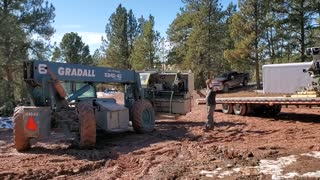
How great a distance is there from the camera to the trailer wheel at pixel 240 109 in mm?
21344

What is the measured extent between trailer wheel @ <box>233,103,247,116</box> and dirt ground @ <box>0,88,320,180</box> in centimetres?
380

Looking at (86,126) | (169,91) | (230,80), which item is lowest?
(86,126)

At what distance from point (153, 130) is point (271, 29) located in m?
24.1

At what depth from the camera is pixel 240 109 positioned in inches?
850

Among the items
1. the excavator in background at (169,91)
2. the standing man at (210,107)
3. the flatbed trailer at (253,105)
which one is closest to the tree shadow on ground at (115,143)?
the standing man at (210,107)

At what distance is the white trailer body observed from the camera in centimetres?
3139

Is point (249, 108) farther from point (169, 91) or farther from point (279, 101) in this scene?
point (169, 91)

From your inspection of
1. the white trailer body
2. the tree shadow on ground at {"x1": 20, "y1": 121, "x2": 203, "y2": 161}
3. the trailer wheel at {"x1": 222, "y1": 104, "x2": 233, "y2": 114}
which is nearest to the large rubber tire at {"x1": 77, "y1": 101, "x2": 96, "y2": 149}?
the tree shadow on ground at {"x1": 20, "y1": 121, "x2": 203, "y2": 161}

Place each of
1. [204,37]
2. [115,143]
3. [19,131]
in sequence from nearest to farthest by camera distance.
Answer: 1. [19,131]
2. [115,143]
3. [204,37]

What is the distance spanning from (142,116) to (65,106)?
371cm

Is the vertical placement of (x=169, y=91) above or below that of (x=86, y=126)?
above

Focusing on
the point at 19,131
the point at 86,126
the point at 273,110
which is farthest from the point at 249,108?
the point at 19,131

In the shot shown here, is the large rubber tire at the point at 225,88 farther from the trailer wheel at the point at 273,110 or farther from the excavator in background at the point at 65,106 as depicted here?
the excavator in background at the point at 65,106

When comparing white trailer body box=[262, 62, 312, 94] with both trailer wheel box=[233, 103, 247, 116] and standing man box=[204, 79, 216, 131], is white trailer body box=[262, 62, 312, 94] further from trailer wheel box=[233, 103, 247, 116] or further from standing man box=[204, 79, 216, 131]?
standing man box=[204, 79, 216, 131]
